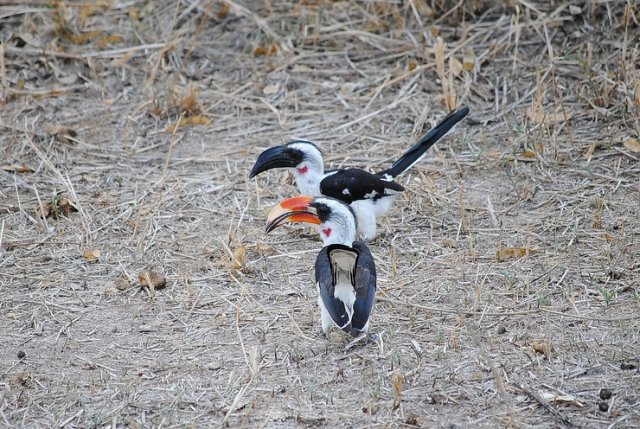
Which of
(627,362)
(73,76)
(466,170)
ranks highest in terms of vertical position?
(627,362)

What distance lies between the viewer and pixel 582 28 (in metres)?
8.41

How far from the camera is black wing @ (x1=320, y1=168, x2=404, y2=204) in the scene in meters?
6.55

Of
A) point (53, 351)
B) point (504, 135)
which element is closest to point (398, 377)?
point (53, 351)

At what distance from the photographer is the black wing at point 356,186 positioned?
655cm

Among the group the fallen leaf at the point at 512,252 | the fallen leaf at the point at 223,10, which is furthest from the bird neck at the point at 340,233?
the fallen leaf at the point at 223,10

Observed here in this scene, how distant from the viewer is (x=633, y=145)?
7.18m

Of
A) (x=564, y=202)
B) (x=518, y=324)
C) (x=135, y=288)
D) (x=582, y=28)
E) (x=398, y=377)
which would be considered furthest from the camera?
(x=582, y=28)

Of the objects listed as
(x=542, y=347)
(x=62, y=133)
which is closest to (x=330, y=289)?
(x=542, y=347)

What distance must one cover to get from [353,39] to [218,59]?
1.20m

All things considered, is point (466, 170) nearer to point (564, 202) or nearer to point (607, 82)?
point (564, 202)

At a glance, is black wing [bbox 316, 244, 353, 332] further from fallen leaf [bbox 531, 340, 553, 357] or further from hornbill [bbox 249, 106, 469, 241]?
hornbill [bbox 249, 106, 469, 241]

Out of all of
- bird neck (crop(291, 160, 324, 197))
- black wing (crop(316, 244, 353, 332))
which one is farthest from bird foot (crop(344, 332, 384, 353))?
bird neck (crop(291, 160, 324, 197))

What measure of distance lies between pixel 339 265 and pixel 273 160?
1635mm

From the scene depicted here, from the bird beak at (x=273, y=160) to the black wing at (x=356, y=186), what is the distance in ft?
0.90
